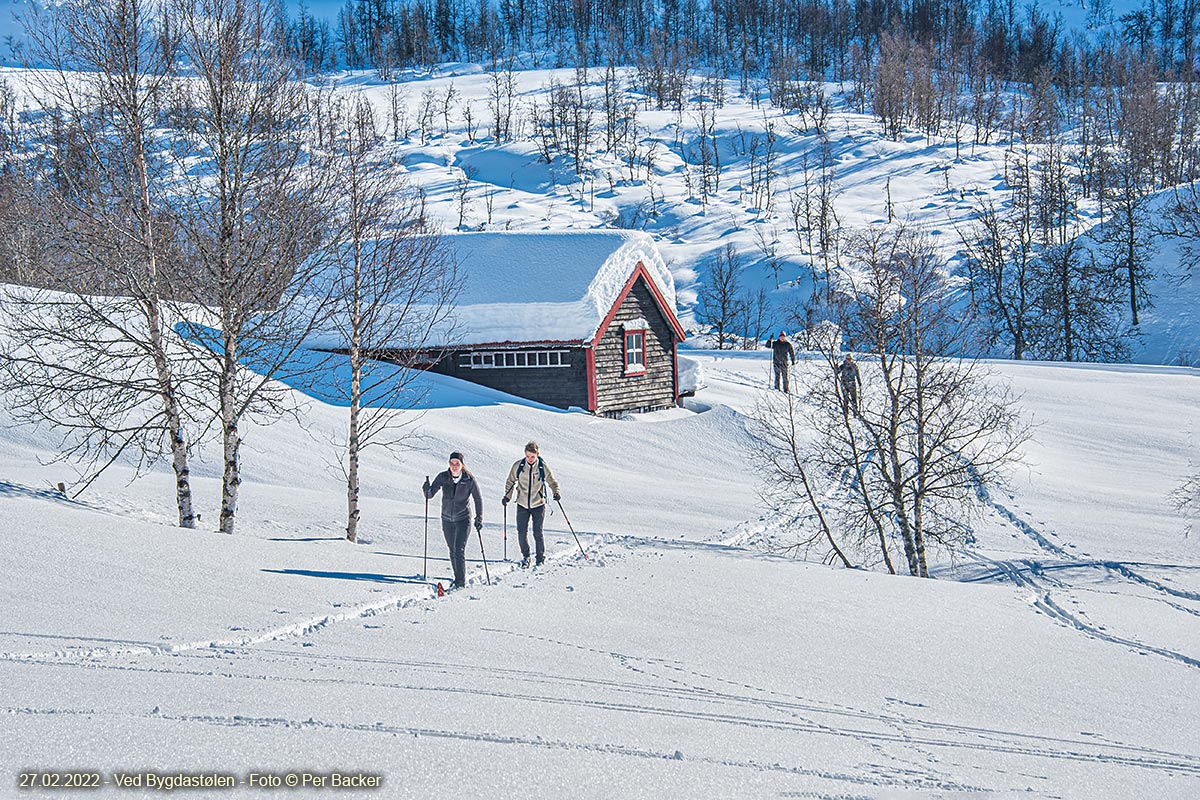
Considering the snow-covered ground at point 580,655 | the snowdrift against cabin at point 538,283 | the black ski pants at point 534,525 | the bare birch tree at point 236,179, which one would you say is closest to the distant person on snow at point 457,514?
the snow-covered ground at point 580,655

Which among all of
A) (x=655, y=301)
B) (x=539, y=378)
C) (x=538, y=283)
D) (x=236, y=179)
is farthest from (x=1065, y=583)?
(x=538, y=283)

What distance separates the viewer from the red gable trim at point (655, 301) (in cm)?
2672

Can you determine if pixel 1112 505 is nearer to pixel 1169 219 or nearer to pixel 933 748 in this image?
pixel 933 748

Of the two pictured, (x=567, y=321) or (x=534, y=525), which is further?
(x=567, y=321)

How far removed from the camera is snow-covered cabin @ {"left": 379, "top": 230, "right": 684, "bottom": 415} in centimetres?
2648

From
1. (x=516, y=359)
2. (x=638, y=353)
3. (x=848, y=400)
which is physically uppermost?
(x=638, y=353)

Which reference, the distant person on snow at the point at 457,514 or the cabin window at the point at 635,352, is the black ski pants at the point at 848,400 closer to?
the distant person on snow at the point at 457,514

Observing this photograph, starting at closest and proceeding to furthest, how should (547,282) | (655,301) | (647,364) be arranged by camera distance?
1. (547,282)
2. (647,364)
3. (655,301)

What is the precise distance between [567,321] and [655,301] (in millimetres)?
3780

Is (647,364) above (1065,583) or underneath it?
above

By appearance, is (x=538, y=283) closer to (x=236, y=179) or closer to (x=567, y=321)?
(x=567, y=321)

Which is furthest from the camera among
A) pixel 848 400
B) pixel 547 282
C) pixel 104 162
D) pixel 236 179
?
pixel 547 282

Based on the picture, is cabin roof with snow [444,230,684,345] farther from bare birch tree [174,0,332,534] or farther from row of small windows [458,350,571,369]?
bare birch tree [174,0,332,534]

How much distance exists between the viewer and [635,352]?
92.9ft
